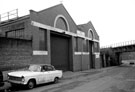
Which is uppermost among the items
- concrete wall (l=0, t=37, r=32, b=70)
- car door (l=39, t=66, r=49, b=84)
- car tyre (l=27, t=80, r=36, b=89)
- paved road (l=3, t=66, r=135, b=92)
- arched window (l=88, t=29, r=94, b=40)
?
arched window (l=88, t=29, r=94, b=40)

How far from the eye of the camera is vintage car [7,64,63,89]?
8422mm

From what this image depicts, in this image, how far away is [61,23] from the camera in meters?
19.5

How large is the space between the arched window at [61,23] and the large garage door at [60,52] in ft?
4.47

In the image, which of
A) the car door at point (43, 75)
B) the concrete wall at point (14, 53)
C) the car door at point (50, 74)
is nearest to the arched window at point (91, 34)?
the concrete wall at point (14, 53)

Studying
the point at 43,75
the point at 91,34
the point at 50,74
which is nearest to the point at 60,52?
the point at 50,74

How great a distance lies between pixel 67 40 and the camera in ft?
69.9

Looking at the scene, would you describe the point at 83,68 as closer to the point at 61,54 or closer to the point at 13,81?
the point at 61,54

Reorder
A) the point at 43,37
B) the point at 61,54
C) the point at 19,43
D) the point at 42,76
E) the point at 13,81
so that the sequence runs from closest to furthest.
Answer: the point at 13,81, the point at 42,76, the point at 19,43, the point at 43,37, the point at 61,54

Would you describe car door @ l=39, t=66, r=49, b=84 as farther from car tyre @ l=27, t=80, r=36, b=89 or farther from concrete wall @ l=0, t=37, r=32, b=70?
concrete wall @ l=0, t=37, r=32, b=70

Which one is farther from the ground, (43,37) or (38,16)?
(38,16)

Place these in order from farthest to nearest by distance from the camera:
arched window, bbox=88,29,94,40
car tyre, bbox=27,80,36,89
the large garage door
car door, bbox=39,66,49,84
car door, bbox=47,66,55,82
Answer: arched window, bbox=88,29,94,40 < the large garage door < car door, bbox=47,66,55,82 < car door, bbox=39,66,49,84 < car tyre, bbox=27,80,36,89

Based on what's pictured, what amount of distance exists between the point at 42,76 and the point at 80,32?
1560 centimetres

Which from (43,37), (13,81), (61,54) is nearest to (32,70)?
(13,81)

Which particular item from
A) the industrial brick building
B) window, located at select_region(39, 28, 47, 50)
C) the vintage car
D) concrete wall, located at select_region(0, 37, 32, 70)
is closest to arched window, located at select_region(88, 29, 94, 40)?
the industrial brick building
